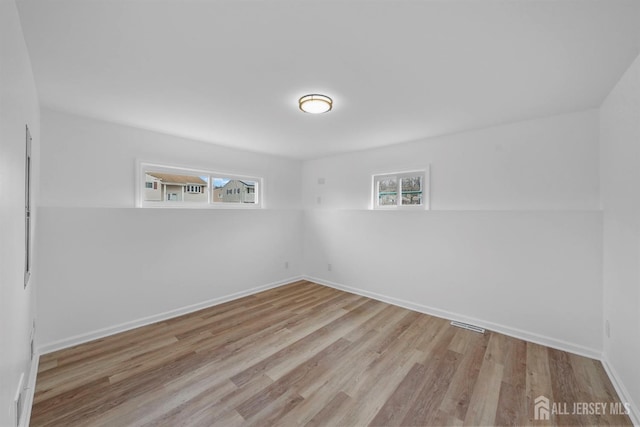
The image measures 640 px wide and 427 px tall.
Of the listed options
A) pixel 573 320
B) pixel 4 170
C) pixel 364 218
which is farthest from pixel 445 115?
pixel 4 170

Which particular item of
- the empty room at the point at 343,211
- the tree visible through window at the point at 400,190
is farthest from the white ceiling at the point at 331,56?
the tree visible through window at the point at 400,190

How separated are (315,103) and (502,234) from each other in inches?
102

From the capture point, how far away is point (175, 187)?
362cm

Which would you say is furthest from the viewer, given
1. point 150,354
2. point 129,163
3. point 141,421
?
point 129,163

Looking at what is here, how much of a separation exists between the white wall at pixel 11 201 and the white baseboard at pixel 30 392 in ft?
0.95

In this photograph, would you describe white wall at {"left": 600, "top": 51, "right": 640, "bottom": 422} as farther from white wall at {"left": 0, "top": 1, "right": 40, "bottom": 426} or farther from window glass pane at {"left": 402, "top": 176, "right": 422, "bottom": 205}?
white wall at {"left": 0, "top": 1, "right": 40, "bottom": 426}

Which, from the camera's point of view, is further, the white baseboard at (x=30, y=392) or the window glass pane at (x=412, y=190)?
the window glass pane at (x=412, y=190)

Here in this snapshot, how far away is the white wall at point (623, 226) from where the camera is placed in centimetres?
174

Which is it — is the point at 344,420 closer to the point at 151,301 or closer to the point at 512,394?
the point at 512,394

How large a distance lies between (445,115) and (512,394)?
8.55 ft

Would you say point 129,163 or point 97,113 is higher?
point 97,113

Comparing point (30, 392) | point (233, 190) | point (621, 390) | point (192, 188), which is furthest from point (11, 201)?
point (621, 390)

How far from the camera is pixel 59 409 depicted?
1782mm

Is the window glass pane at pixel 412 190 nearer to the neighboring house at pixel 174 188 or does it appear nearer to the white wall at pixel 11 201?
the neighboring house at pixel 174 188
